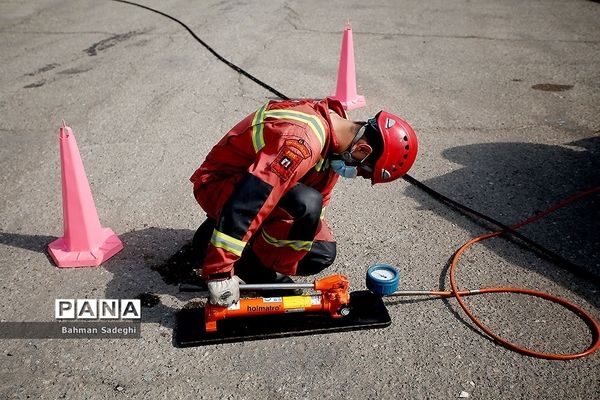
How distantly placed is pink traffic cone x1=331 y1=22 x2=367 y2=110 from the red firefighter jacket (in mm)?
3051

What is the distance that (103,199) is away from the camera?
4273 mm

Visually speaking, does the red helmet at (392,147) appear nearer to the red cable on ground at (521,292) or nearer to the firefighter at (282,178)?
the firefighter at (282,178)

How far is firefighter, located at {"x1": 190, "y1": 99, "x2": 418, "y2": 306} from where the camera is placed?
101 inches

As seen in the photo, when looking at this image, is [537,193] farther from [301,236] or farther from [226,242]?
[226,242]

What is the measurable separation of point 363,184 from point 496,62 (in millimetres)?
4268

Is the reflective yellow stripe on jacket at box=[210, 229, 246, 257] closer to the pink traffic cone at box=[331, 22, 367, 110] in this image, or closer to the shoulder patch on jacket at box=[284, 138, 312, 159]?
the shoulder patch on jacket at box=[284, 138, 312, 159]

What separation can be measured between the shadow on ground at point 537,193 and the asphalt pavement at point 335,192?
0.06ft

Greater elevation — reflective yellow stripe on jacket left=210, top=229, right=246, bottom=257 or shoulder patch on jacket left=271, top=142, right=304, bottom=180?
shoulder patch on jacket left=271, top=142, right=304, bottom=180

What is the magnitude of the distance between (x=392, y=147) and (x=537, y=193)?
88.5 inches

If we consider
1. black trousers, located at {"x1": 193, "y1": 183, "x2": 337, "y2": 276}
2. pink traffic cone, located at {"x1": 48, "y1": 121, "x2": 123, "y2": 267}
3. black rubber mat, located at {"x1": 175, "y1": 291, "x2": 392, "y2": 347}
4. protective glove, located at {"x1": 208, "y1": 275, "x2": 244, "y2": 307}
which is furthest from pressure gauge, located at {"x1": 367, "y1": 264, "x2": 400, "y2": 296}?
pink traffic cone, located at {"x1": 48, "y1": 121, "x2": 123, "y2": 267}

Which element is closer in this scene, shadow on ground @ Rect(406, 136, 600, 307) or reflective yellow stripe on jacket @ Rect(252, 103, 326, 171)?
reflective yellow stripe on jacket @ Rect(252, 103, 326, 171)

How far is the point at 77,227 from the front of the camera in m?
3.46

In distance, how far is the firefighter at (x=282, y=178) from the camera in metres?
2.57

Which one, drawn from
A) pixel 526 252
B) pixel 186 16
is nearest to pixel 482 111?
pixel 526 252
